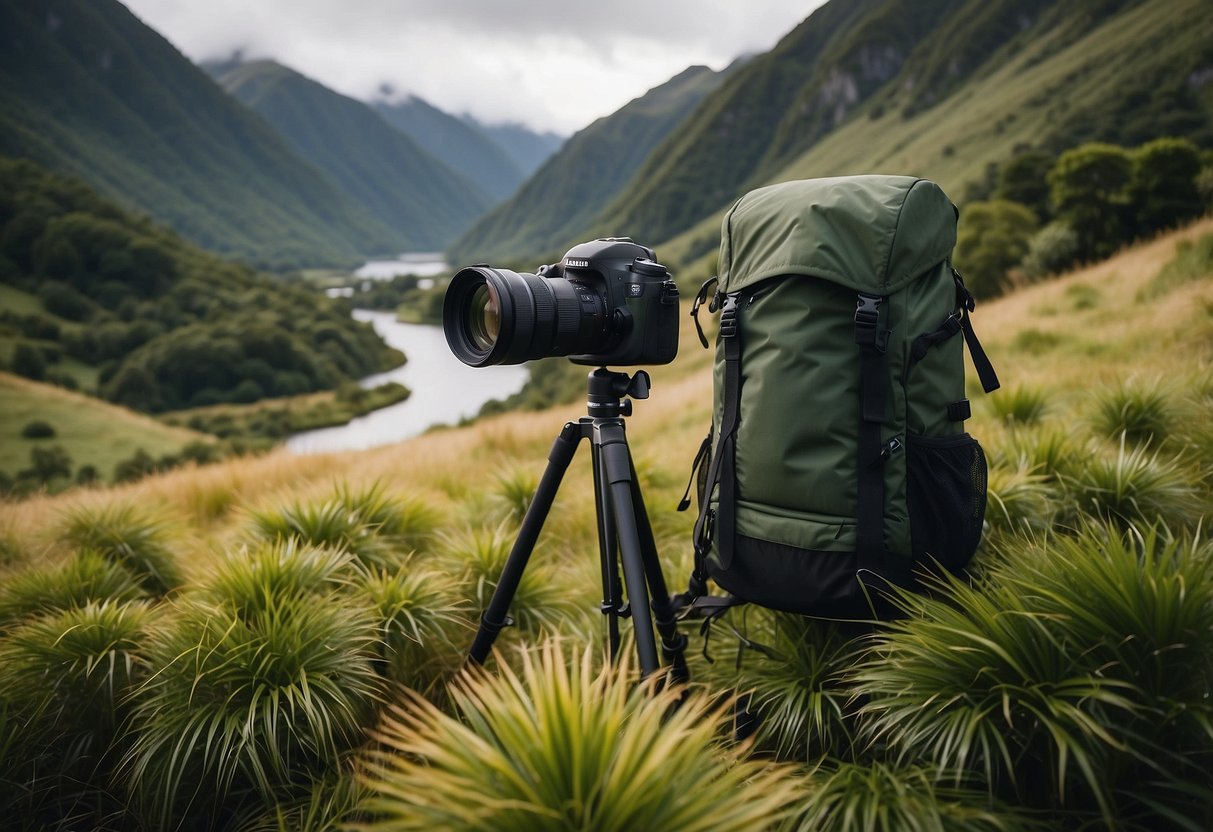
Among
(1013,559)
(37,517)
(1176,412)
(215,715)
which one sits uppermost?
(37,517)

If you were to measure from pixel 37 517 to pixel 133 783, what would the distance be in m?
4.29

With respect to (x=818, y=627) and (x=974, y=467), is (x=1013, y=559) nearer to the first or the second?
(x=974, y=467)

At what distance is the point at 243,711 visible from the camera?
2045mm

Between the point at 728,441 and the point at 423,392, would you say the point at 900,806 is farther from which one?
the point at 423,392

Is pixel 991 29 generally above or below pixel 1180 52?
above

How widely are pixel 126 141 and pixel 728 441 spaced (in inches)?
8848

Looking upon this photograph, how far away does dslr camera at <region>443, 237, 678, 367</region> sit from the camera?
6.45 ft

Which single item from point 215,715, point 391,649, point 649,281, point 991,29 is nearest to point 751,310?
point 649,281

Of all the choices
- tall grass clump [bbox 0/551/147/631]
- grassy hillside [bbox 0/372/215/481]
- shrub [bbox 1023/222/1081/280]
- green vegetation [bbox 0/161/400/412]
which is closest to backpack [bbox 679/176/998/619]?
tall grass clump [bbox 0/551/147/631]

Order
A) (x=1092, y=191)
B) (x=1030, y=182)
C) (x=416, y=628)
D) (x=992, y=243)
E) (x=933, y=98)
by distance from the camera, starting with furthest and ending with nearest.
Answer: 1. (x=933, y=98)
2. (x=1030, y=182)
3. (x=992, y=243)
4. (x=1092, y=191)
5. (x=416, y=628)

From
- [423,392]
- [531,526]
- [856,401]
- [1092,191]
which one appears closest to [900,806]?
[856,401]

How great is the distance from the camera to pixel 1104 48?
189ft

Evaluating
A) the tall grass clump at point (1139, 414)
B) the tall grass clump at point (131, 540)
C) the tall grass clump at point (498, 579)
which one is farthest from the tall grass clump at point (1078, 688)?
the tall grass clump at point (131, 540)

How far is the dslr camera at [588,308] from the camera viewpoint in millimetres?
1967
